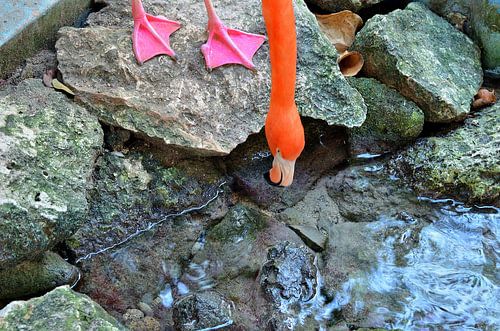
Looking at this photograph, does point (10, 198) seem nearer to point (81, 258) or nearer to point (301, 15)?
point (81, 258)

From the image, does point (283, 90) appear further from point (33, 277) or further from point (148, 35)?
point (33, 277)

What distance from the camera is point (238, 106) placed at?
2.73m

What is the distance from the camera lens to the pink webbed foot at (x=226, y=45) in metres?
2.79

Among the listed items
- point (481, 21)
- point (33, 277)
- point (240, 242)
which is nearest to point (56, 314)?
point (33, 277)

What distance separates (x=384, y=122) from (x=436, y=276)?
0.72 metres

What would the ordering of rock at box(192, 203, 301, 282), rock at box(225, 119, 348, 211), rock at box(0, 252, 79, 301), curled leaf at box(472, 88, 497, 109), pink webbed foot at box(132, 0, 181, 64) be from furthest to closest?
curled leaf at box(472, 88, 497, 109)
rock at box(225, 119, 348, 211)
pink webbed foot at box(132, 0, 181, 64)
rock at box(192, 203, 301, 282)
rock at box(0, 252, 79, 301)

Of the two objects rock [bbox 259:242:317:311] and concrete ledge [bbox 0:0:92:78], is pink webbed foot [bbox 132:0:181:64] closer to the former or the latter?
concrete ledge [bbox 0:0:92:78]

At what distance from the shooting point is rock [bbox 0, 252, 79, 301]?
2326 millimetres

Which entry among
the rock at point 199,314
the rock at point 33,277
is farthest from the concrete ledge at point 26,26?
the rock at point 199,314

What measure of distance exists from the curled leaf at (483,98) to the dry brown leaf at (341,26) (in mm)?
648

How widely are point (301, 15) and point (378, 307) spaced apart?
4.27 ft

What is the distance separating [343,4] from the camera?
10.9 ft

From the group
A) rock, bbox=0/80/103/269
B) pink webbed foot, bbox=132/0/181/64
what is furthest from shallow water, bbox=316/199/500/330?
pink webbed foot, bbox=132/0/181/64

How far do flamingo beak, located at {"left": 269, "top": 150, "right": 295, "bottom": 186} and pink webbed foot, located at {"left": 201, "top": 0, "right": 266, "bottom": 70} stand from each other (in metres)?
0.44
